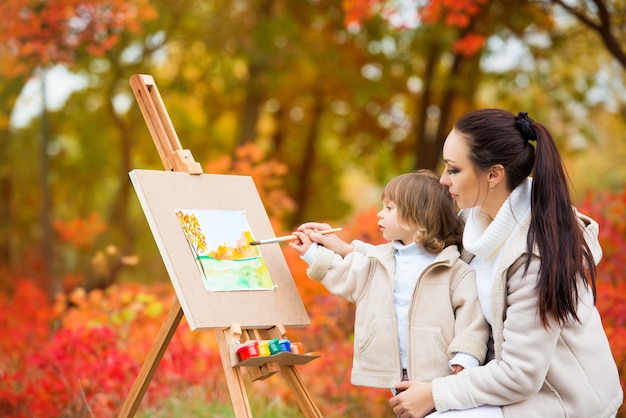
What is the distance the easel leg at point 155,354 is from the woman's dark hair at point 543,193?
3.64 feet

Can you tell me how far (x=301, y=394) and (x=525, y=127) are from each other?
1.12 m

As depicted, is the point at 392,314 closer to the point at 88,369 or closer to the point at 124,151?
the point at 88,369

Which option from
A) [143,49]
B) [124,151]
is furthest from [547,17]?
[124,151]

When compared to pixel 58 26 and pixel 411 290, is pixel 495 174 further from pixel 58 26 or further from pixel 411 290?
pixel 58 26

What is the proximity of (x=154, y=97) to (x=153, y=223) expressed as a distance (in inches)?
22.8

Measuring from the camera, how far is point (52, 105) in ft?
33.7

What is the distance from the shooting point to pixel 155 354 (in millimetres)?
2795

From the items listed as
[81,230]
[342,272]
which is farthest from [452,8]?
[81,230]

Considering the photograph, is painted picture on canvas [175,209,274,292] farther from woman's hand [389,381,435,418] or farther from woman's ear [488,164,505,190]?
woman's ear [488,164,505,190]

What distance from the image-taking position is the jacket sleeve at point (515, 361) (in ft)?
7.36

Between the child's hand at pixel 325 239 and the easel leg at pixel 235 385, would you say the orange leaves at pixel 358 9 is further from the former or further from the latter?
the easel leg at pixel 235 385

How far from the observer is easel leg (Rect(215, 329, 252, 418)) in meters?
2.49

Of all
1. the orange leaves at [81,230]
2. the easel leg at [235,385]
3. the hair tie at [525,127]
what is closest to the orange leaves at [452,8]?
the hair tie at [525,127]

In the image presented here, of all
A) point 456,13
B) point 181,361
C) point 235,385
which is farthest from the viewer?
point 456,13
